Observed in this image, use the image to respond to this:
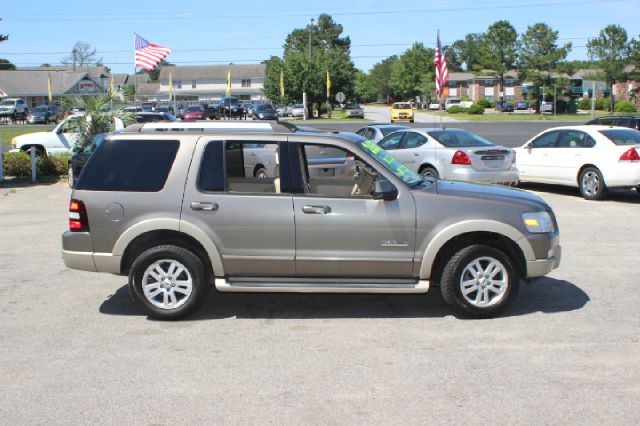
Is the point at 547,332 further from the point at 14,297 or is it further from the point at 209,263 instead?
the point at 14,297

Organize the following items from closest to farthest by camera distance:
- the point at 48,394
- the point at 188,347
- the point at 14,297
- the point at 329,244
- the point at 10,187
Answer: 1. the point at 48,394
2. the point at 188,347
3. the point at 329,244
4. the point at 14,297
5. the point at 10,187

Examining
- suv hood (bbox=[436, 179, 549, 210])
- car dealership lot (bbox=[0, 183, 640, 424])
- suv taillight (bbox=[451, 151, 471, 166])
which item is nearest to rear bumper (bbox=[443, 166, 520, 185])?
suv taillight (bbox=[451, 151, 471, 166])

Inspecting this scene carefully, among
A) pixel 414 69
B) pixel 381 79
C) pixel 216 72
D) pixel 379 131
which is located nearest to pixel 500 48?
pixel 414 69

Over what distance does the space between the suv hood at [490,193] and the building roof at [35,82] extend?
286 feet

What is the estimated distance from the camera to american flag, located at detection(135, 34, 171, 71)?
30.6m

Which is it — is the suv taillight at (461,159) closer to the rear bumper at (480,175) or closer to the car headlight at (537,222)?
the rear bumper at (480,175)

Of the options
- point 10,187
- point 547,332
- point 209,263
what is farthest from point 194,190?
point 10,187

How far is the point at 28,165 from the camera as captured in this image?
19.8m

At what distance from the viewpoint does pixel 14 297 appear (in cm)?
753

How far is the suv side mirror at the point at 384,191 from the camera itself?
6.33 metres

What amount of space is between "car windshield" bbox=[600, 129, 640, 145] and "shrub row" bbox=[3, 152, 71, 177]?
46.9ft

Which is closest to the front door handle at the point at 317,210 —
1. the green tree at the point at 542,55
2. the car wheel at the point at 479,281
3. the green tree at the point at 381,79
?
the car wheel at the point at 479,281

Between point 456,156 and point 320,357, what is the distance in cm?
955

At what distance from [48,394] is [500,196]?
13.9ft
